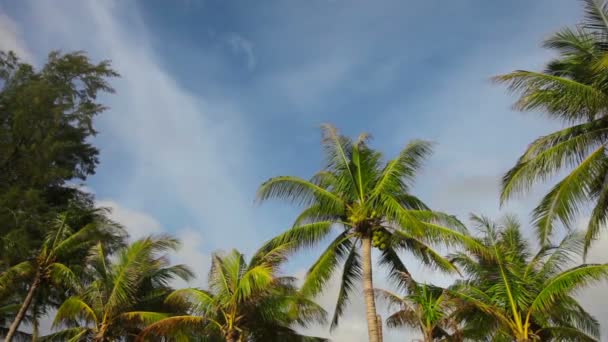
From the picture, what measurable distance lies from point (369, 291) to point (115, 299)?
865cm

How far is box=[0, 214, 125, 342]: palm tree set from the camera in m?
17.0

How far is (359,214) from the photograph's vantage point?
15.2 meters

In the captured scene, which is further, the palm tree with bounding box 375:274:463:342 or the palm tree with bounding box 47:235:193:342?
the palm tree with bounding box 47:235:193:342

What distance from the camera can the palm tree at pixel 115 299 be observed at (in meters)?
16.6

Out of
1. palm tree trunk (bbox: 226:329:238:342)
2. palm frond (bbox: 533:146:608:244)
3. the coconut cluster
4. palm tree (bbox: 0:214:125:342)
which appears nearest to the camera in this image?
palm frond (bbox: 533:146:608:244)

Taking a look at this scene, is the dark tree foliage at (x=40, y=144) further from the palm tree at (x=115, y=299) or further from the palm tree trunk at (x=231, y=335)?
the palm tree trunk at (x=231, y=335)

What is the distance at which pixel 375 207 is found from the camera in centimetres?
1519

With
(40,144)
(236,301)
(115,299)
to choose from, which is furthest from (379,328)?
(40,144)

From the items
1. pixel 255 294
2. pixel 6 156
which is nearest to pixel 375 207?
pixel 255 294

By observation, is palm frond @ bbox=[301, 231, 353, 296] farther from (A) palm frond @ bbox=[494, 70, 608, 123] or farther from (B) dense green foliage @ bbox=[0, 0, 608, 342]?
(A) palm frond @ bbox=[494, 70, 608, 123]

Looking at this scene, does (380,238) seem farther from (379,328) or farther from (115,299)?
(115,299)

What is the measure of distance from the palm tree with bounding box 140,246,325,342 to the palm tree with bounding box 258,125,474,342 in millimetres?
1328

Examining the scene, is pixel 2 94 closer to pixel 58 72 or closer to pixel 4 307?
pixel 58 72

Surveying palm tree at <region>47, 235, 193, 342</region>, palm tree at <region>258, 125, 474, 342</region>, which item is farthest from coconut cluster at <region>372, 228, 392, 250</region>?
palm tree at <region>47, 235, 193, 342</region>
